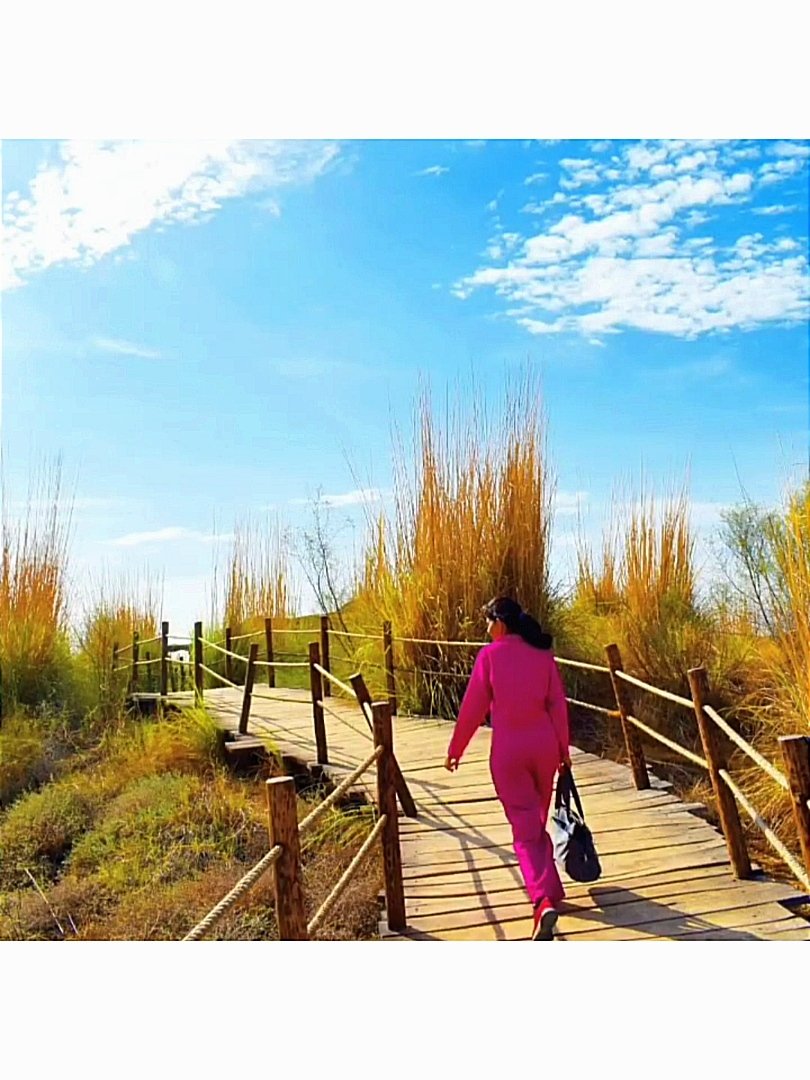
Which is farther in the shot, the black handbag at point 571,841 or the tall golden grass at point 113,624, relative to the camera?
the tall golden grass at point 113,624

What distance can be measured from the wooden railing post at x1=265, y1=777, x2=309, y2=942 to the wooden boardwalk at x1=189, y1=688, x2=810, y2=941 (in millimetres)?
613

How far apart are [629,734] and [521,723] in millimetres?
1300

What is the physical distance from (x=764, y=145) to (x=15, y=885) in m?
4.12

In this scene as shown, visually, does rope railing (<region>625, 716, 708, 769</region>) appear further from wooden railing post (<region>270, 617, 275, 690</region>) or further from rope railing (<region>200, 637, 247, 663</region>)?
rope railing (<region>200, 637, 247, 663</region>)

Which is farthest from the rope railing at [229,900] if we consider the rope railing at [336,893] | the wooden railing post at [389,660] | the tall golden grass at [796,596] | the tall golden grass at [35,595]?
the wooden railing post at [389,660]

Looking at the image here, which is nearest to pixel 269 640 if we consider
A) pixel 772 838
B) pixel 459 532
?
pixel 459 532

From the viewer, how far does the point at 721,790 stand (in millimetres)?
3098

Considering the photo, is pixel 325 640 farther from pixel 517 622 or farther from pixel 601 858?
pixel 517 622

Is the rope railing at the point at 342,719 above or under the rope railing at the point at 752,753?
under

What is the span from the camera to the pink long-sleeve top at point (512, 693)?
9.27ft

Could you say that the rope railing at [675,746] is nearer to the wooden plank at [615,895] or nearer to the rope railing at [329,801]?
the wooden plank at [615,895]
